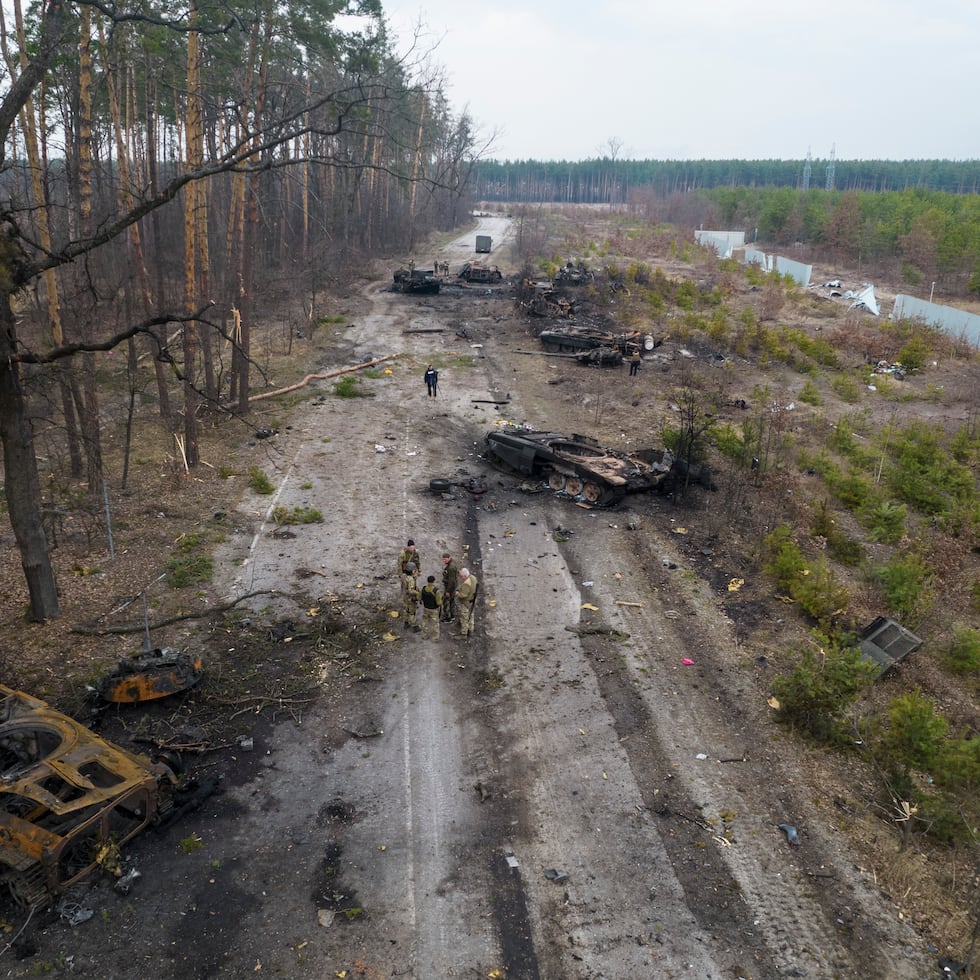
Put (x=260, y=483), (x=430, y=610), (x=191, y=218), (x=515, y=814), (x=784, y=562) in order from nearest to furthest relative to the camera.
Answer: (x=515, y=814) → (x=430, y=610) → (x=784, y=562) → (x=191, y=218) → (x=260, y=483)

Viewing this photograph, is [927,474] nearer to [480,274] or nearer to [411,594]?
[411,594]

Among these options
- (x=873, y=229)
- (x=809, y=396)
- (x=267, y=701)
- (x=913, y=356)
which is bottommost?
(x=267, y=701)

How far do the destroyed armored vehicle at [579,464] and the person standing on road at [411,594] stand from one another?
537 centimetres

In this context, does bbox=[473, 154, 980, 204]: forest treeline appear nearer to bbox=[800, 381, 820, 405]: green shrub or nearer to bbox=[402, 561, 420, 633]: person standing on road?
bbox=[800, 381, 820, 405]: green shrub

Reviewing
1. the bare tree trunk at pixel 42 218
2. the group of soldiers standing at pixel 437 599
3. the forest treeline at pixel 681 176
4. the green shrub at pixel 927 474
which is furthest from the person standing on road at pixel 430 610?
the forest treeline at pixel 681 176

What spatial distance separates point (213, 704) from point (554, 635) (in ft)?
15.0

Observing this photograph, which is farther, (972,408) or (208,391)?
(972,408)

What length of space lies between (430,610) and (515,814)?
3.48m

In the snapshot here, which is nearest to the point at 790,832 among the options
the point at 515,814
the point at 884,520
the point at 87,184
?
the point at 515,814

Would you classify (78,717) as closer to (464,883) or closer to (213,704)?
(213,704)

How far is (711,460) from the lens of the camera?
57.3 feet

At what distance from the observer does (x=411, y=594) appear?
1052 cm

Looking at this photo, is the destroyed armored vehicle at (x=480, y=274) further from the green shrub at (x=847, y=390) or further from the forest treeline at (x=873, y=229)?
the forest treeline at (x=873, y=229)

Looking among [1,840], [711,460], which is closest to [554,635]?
[1,840]
